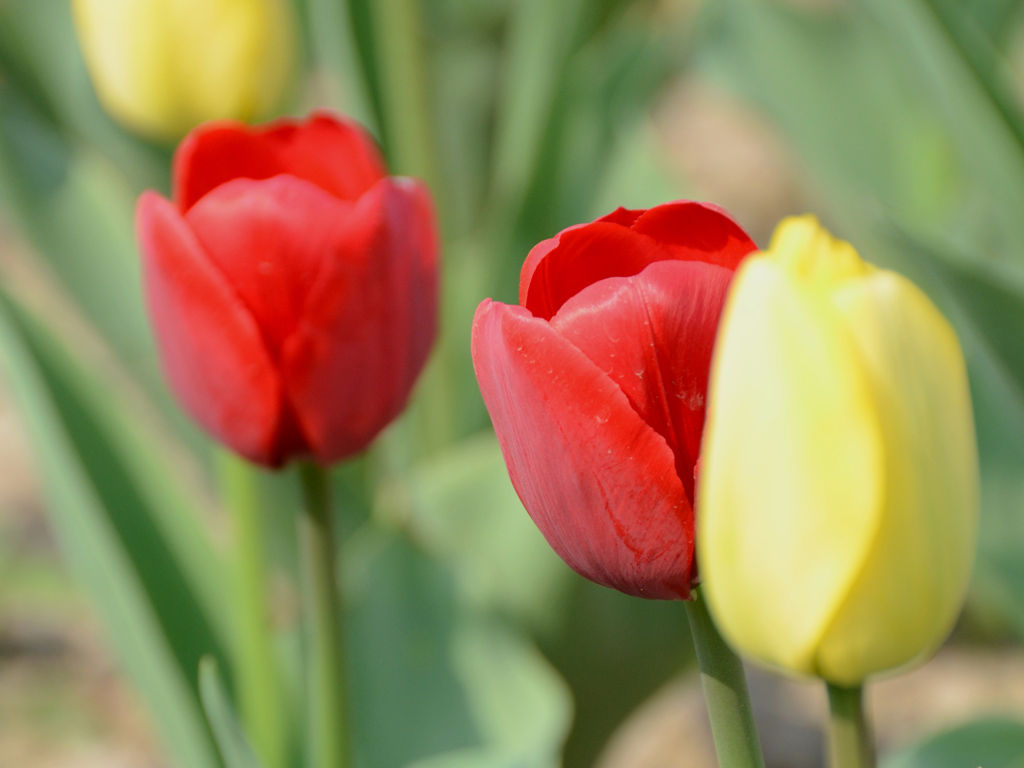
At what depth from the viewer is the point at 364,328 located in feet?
1.31

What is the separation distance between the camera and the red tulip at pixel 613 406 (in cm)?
25

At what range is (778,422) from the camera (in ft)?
0.67

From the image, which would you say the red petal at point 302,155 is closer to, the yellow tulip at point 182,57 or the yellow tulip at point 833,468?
the yellow tulip at point 182,57

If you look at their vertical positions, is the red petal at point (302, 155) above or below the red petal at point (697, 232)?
below

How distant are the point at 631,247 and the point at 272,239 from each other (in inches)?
6.5

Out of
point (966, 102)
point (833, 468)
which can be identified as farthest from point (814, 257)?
point (966, 102)

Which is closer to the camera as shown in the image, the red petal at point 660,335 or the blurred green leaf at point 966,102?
the red petal at point 660,335

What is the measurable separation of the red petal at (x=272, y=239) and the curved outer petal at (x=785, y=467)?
0.22 m

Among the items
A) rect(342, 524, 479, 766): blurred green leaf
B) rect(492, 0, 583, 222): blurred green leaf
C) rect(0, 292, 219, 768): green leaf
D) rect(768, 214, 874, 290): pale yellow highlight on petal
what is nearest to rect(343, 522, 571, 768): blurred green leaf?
rect(342, 524, 479, 766): blurred green leaf

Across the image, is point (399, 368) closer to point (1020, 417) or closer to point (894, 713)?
point (1020, 417)

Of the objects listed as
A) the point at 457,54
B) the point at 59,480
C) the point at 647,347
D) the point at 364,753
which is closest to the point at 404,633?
the point at 364,753

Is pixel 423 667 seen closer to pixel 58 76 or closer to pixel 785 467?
pixel 785 467

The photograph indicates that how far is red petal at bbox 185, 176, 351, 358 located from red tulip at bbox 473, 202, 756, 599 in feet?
0.48

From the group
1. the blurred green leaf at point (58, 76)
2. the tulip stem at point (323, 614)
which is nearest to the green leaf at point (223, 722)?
the tulip stem at point (323, 614)
